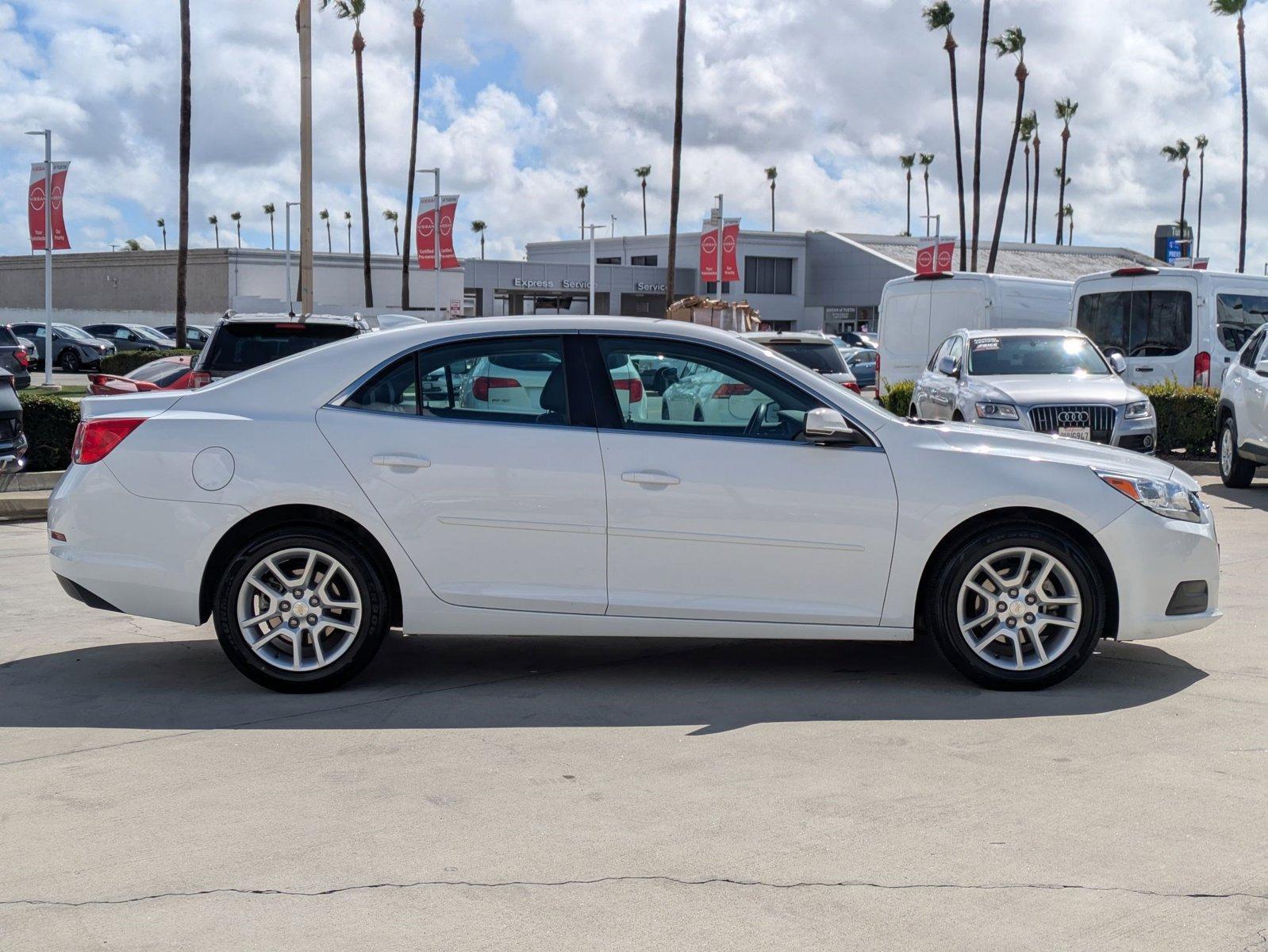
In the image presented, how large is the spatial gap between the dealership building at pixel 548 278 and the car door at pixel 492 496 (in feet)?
188

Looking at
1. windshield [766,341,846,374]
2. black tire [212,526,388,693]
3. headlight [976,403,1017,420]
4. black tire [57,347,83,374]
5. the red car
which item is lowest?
black tire [212,526,388,693]

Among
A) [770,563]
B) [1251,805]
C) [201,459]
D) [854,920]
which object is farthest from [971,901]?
[201,459]

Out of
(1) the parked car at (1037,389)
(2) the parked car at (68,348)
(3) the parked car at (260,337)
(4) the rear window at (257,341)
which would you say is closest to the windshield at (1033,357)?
(1) the parked car at (1037,389)

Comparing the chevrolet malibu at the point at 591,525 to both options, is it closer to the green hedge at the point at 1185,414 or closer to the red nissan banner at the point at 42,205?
the green hedge at the point at 1185,414

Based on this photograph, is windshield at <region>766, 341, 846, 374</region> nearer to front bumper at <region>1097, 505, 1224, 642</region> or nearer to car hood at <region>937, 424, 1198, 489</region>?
car hood at <region>937, 424, 1198, 489</region>

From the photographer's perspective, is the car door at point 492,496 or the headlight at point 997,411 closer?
the car door at point 492,496

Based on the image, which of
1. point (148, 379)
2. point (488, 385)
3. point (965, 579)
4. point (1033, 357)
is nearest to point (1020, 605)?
point (965, 579)

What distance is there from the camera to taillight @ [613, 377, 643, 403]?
6.06 meters

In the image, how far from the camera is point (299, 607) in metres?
5.93

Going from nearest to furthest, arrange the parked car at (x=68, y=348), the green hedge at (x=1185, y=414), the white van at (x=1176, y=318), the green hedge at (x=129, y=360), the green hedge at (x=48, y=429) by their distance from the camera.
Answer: the green hedge at (x=48, y=429) → the green hedge at (x=1185, y=414) → the white van at (x=1176, y=318) → the green hedge at (x=129, y=360) → the parked car at (x=68, y=348)

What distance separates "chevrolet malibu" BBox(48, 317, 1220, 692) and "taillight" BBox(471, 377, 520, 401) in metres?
0.06

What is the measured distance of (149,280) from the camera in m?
71.4

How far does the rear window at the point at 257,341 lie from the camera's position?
11703 millimetres

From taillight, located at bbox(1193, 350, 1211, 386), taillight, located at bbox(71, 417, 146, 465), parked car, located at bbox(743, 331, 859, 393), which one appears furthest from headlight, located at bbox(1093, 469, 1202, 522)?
taillight, located at bbox(1193, 350, 1211, 386)
